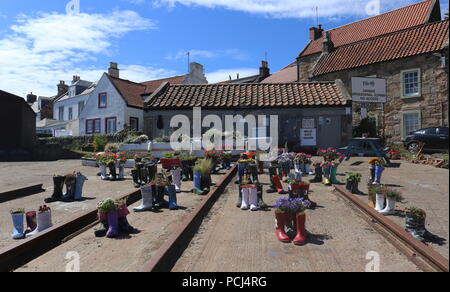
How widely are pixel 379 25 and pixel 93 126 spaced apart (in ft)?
99.0

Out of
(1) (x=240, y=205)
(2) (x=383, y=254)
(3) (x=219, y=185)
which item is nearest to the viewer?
(2) (x=383, y=254)

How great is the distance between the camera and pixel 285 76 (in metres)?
39.3

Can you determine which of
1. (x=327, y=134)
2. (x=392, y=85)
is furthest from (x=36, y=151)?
(x=392, y=85)

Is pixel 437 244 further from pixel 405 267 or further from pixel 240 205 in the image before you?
pixel 240 205

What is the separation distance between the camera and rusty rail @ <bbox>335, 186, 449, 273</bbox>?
3.85 m

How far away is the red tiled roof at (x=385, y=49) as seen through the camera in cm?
2086

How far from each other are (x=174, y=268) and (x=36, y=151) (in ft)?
68.9

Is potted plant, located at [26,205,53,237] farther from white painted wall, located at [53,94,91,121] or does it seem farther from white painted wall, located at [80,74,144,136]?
white painted wall, located at [53,94,91,121]

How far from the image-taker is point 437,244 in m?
4.72

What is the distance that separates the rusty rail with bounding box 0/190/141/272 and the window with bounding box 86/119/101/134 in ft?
90.7

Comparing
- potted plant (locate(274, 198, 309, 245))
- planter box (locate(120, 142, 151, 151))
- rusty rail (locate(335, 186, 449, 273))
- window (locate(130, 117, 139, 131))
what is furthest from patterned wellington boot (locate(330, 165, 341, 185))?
window (locate(130, 117, 139, 131))

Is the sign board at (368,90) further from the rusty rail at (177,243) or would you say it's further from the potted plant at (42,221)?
A: the potted plant at (42,221)

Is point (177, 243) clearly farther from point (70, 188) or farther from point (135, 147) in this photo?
point (135, 147)

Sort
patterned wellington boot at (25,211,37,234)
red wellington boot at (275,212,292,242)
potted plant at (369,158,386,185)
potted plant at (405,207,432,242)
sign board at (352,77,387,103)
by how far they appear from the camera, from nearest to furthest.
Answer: potted plant at (405,207,432,242) < red wellington boot at (275,212,292,242) < patterned wellington boot at (25,211,37,234) < potted plant at (369,158,386,185) < sign board at (352,77,387,103)
